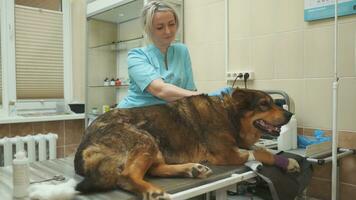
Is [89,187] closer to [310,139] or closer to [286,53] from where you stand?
[310,139]

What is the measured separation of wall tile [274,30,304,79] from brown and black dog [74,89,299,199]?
698mm

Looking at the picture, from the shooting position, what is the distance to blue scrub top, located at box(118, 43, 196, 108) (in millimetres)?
1464

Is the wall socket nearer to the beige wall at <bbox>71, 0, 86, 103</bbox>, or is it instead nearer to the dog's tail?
the dog's tail

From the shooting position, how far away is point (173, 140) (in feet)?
4.05

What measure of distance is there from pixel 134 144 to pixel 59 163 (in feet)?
1.94

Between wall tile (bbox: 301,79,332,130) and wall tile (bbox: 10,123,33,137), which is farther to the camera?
wall tile (bbox: 10,123,33,137)

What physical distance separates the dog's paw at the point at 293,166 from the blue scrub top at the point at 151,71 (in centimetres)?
63

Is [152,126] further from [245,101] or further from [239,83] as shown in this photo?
[239,83]

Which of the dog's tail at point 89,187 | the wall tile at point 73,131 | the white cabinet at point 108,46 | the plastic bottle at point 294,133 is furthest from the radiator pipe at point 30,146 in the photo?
the plastic bottle at point 294,133

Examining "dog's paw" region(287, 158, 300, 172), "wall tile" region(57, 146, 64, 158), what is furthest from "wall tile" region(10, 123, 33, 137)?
"dog's paw" region(287, 158, 300, 172)

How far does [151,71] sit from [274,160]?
2.24ft

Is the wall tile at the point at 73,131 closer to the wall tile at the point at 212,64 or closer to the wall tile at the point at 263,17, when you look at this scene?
the wall tile at the point at 212,64

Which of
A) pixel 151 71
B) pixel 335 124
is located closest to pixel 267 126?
pixel 335 124

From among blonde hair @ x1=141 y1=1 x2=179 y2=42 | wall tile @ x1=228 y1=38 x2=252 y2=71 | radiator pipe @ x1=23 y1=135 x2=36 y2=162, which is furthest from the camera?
radiator pipe @ x1=23 y1=135 x2=36 y2=162
